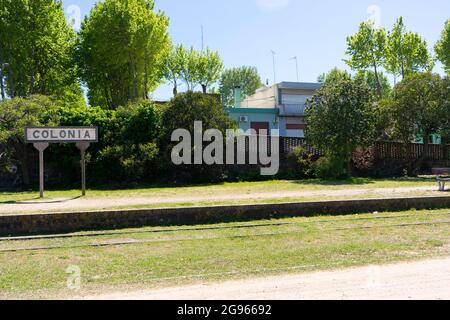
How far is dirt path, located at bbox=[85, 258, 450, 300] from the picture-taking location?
6121mm

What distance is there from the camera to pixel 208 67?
56.0 metres

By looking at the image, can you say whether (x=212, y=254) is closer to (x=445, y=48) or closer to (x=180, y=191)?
(x=180, y=191)

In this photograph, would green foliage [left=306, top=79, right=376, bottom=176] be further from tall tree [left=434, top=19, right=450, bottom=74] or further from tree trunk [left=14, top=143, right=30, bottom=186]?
tall tree [left=434, top=19, right=450, bottom=74]

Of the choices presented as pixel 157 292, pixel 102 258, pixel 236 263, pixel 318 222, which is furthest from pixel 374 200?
pixel 157 292

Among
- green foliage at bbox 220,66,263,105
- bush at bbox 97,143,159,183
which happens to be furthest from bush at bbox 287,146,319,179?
green foliage at bbox 220,66,263,105

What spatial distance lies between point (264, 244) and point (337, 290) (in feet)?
12.4

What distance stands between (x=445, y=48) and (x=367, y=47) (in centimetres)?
675

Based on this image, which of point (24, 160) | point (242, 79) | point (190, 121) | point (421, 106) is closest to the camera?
point (24, 160)

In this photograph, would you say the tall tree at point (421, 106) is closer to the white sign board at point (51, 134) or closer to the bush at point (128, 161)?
the bush at point (128, 161)

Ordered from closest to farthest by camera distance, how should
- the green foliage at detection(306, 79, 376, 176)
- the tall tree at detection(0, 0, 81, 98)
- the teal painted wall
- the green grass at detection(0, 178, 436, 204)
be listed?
the green grass at detection(0, 178, 436, 204) < the green foliage at detection(306, 79, 376, 176) < the tall tree at detection(0, 0, 81, 98) < the teal painted wall

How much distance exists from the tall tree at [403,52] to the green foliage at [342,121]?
19491 millimetres

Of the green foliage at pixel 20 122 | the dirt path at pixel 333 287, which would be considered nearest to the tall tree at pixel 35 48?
the green foliage at pixel 20 122

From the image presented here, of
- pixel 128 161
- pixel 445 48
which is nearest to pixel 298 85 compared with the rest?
pixel 445 48

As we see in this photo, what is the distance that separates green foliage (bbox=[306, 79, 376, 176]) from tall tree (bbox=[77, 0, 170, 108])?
1409 cm
